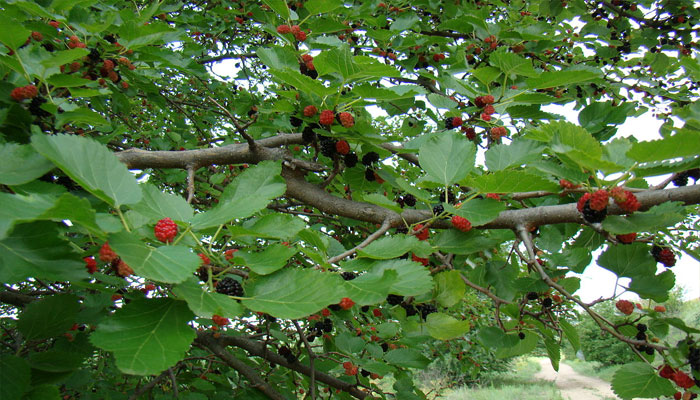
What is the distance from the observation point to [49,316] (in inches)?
37.7

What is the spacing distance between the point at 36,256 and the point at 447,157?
888mm

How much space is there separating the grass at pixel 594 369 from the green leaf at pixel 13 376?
53.2ft

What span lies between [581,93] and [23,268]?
3004mm

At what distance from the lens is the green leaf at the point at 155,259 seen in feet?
1.86

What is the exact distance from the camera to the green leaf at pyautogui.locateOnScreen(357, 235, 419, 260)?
0.88 meters

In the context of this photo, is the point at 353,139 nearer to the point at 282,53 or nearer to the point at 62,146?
the point at 282,53

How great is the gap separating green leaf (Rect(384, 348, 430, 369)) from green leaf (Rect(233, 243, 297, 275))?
3.09 ft

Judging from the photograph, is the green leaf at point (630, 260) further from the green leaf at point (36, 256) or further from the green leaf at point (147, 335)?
the green leaf at point (36, 256)

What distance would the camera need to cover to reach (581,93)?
2.71 meters

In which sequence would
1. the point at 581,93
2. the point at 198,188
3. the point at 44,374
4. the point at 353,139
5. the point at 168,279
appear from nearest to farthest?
1. the point at 168,279
2. the point at 44,374
3. the point at 353,139
4. the point at 581,93
5. the point at 198,188

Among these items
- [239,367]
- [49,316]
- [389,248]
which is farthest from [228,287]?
[239,367]

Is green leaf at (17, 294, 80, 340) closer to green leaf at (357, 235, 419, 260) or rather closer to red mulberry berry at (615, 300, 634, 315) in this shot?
green leaf at (357, 235, 419, 260)

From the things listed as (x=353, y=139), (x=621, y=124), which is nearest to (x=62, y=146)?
(x=353, y=139)

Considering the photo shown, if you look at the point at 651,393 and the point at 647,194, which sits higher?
the point at 647,194
